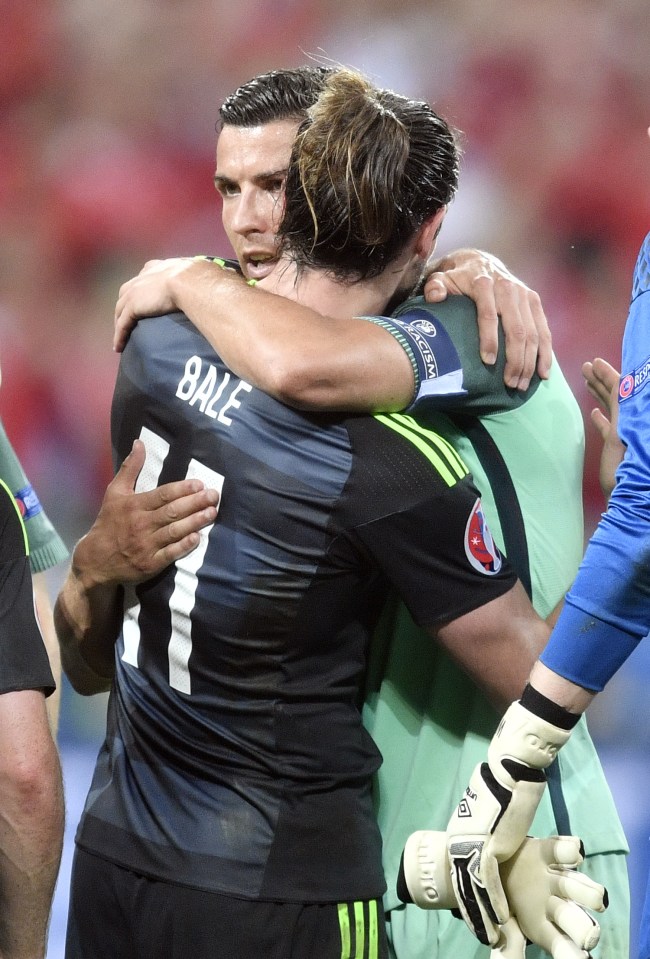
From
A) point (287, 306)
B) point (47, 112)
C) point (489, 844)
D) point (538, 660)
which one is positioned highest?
point (287, 306)

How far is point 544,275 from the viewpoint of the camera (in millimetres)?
3766

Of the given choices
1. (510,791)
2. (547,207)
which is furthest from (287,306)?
Result: (547,207)

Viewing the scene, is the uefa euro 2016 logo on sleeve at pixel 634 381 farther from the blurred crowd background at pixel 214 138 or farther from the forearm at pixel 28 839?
the blurred crowd background at pixel 214 138

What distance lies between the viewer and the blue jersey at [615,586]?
3.45 feet

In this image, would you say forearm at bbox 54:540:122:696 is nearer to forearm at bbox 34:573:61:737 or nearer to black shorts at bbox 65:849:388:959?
black shorts at bbox 65:849:388:959

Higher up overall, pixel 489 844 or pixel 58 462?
pixel 489 844

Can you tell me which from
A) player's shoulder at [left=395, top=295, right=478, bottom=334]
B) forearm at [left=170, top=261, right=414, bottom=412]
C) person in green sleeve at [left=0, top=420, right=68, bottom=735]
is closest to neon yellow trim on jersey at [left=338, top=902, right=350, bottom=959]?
forearm at [left=170, top=261, right=414, bottom=412]

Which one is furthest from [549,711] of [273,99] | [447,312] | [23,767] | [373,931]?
[273,99]

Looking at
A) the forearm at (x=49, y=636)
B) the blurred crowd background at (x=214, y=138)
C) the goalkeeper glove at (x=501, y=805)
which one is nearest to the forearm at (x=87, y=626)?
the goalkeeper glove at (x=501, y=805)

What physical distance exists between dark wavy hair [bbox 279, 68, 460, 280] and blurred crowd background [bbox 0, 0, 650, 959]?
2.49m

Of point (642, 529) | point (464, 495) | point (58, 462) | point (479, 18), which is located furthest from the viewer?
point (479, 18)

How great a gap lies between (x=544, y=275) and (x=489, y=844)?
2.94 metres

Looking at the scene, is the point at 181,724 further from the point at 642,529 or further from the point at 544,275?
the point at 544,275

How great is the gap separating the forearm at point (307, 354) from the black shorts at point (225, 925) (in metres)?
0.55
